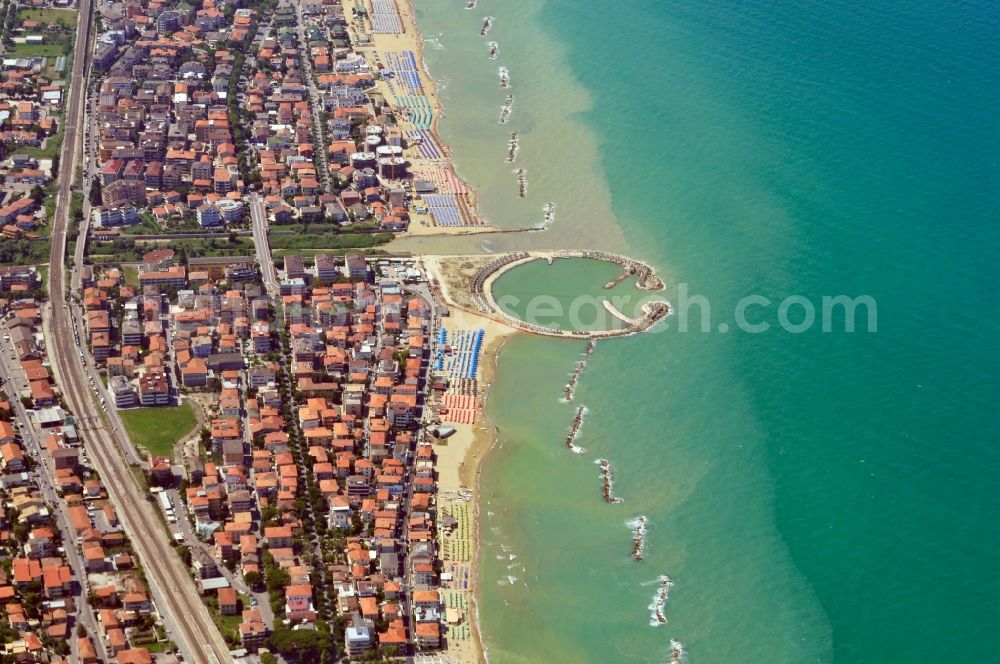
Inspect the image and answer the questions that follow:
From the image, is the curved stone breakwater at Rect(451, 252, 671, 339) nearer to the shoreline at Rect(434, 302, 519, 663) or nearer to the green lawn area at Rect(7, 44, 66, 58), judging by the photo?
the shoreline at Rect(434, 302, 519, 663)

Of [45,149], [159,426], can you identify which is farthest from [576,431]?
[45,149]

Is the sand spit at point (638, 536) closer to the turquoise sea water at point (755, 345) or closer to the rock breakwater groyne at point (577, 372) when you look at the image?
the turquoise sea water at point (755, 345)

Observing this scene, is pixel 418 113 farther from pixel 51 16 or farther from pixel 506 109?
pixel 51 16

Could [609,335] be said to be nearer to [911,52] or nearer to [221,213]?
[221,213]

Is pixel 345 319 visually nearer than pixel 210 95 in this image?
Yes

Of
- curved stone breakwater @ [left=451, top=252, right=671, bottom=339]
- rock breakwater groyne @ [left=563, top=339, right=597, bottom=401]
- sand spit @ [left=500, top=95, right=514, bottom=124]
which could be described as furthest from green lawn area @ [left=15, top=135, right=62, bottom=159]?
rock breakwater groyne @ [left=563, top=339, right=597, bottom=401]

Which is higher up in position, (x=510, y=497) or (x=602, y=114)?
(x=602, y=114)

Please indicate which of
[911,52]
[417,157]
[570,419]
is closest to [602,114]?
[417,157]
